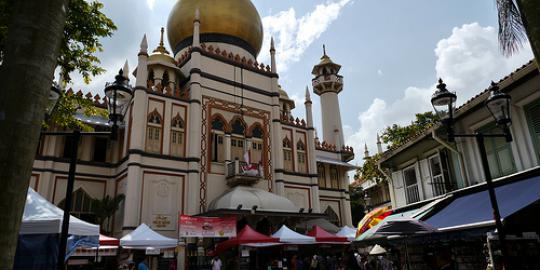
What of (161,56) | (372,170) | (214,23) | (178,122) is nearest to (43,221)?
(178,122)

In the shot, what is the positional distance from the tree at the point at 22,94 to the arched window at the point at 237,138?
19319 millimetres

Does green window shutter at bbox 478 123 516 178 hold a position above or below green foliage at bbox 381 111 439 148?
below

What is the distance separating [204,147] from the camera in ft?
70.3

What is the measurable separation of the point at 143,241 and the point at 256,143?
11140 millimetres

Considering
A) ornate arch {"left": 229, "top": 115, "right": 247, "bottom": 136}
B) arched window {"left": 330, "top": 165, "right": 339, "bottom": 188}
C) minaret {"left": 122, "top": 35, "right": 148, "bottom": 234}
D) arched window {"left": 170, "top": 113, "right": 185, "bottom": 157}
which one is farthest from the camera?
arched window {"left": 330, "top": 165, "right": 339, "bottom": 188}

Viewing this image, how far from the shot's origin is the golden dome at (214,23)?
25672 mm

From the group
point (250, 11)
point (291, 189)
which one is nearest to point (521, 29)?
point (291, 189)

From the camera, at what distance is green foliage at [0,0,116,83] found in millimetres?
8273

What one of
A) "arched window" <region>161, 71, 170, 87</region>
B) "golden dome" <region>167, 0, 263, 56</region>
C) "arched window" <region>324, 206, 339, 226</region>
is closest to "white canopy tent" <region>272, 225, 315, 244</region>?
"arched window" <region>324, 206, 339, 226</region>

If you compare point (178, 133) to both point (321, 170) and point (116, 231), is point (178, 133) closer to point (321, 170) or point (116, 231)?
point (116, 231)

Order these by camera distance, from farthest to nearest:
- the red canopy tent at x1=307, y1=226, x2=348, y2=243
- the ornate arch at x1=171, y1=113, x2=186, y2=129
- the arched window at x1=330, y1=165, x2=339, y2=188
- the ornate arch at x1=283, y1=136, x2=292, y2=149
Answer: the arched window at x1=330, y1=165, x2=339, y2=188, the ornate arch at x1=283, y1=136, x2=292, y2=149, the ornate arch at x1=171, y1=113, x2=186, y2=129, the red canopy tent at x1=307, y1=226, x2=348, y2=243

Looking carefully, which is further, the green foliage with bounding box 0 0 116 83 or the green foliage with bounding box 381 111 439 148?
the green foliage with bounding box 381 111 439 148

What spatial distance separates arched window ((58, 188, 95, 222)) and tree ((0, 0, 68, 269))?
1815 cm

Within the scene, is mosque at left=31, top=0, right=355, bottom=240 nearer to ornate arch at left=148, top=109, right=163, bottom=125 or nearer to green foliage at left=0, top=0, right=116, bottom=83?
ornate arch at left=148, top=109, right=163, bottom=125
